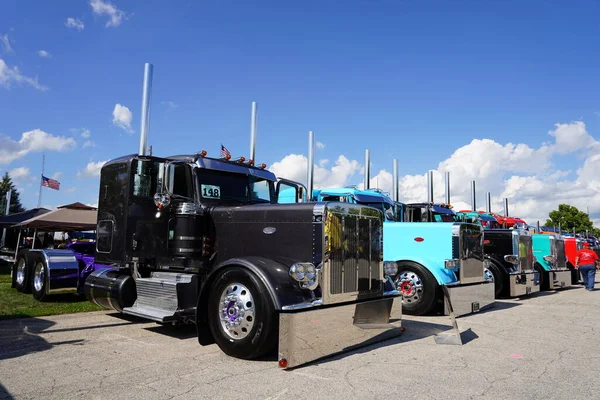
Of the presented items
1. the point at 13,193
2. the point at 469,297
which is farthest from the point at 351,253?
the point at 13,193

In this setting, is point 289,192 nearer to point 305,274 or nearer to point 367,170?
point 305,274

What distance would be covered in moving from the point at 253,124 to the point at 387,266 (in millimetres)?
8747

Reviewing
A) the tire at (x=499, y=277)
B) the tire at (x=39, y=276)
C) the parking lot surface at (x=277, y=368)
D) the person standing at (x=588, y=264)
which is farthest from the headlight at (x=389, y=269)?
the person standing at (x=588, y=264)

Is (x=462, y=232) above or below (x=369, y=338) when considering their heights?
above

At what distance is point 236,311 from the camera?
16.7ft

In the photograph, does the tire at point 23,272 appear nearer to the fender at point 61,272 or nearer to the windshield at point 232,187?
the fender at point 61,272

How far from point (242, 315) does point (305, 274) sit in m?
0.84

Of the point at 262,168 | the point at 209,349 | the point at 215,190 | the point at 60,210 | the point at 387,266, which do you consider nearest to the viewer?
the point at 209,349

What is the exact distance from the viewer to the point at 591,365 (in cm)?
516

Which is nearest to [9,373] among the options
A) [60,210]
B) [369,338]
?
[369,338]

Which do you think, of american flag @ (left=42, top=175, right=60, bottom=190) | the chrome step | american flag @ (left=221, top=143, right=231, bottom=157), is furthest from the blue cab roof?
american flag @ (left=42, top=175, right=60, bottom=190)

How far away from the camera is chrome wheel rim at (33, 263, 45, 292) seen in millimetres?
9531

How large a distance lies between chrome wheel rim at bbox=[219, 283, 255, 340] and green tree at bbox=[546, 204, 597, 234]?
47.8 meters

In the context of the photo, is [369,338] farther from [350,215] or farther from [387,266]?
[350,215]
